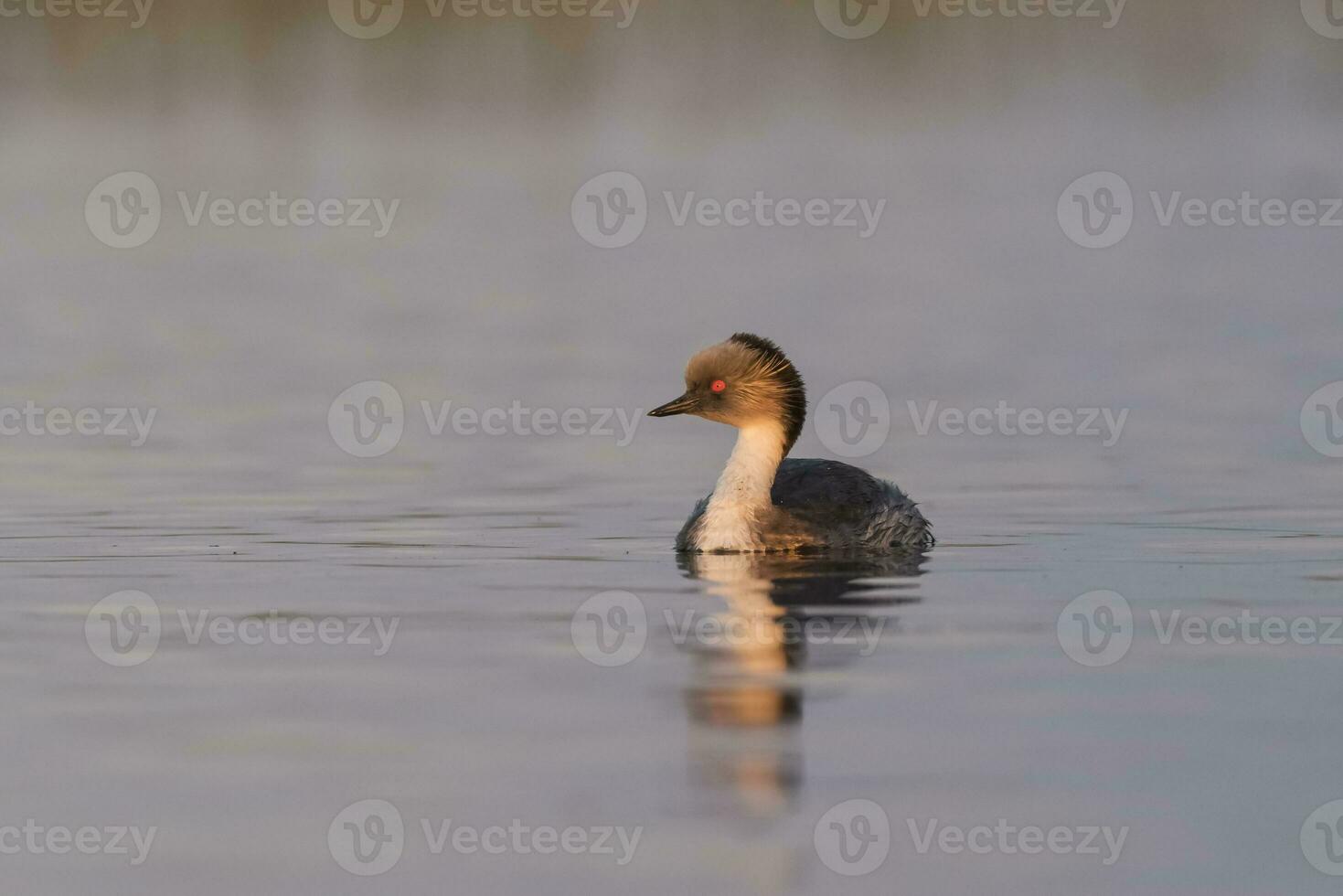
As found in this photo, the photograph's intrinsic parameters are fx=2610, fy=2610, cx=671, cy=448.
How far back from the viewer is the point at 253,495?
58.2 feet

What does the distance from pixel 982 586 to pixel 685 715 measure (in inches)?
156

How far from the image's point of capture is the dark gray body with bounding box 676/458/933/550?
51.1 feet

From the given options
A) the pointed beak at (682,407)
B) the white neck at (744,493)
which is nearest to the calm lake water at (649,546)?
the white neck at (744,493)

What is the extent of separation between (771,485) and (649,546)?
858 mm

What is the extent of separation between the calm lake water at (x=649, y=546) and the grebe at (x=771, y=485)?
33cm

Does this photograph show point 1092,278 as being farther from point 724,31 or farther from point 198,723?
point 724,31

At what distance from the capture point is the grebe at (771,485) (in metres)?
15.6

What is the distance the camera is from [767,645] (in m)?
11.8

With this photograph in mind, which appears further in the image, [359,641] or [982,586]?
[982,586]

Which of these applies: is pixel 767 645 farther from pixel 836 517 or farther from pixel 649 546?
pixel 649 546

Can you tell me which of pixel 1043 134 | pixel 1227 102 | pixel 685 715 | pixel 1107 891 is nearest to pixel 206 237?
pixel 1043 134

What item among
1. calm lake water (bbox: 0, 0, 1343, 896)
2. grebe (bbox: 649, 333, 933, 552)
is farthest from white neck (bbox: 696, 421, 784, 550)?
calm lake water (bbox: 0, 0, 1343, 896)

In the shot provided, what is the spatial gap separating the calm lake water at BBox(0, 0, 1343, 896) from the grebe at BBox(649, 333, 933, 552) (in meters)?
0.33

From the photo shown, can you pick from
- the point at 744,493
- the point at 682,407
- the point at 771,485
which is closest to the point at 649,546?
the point at 744,493
